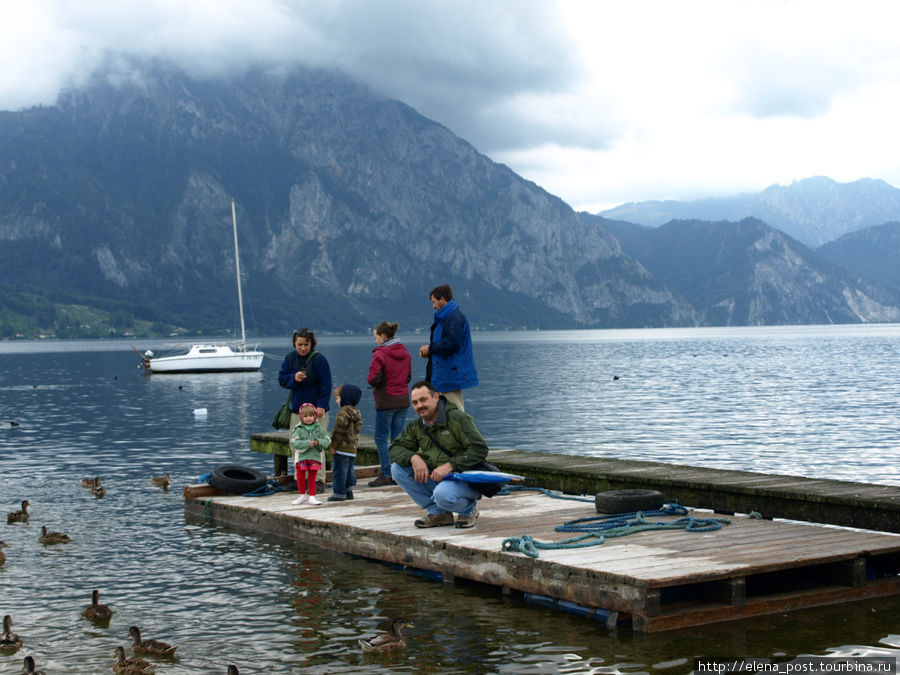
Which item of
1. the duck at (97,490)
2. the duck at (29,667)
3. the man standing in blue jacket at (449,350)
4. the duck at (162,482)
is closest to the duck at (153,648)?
the duck at (29,667)

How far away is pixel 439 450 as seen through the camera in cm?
1312

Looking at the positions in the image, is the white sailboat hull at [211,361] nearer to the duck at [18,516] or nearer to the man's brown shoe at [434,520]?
the duck at [18,516]

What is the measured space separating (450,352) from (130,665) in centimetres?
756

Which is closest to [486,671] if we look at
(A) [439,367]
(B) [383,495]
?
(A) [439,367]

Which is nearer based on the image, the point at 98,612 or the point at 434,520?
the point at 98,612

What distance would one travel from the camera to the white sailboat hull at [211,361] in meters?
110

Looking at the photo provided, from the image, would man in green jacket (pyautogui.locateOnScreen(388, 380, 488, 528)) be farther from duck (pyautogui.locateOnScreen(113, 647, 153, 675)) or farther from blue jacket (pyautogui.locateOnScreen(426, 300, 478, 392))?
duck (pyautogui.locateOnScreen(113, 647, 153, 675))

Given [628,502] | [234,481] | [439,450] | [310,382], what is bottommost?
[234,481]

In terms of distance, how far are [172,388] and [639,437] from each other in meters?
55.1

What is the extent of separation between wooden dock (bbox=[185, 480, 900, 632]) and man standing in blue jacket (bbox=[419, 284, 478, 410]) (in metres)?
2.34

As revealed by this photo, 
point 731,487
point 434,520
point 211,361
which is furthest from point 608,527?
point 211,361

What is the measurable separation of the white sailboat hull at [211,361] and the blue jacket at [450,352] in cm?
9843

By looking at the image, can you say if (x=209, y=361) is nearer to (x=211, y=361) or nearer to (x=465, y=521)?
(x=211, y=361)

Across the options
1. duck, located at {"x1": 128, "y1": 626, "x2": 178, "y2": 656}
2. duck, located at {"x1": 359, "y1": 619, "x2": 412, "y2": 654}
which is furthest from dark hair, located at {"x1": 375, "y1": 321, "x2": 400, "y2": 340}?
duck, located at {"x1": 128, "y1": 626, "x2": 178, "y2": 656}
